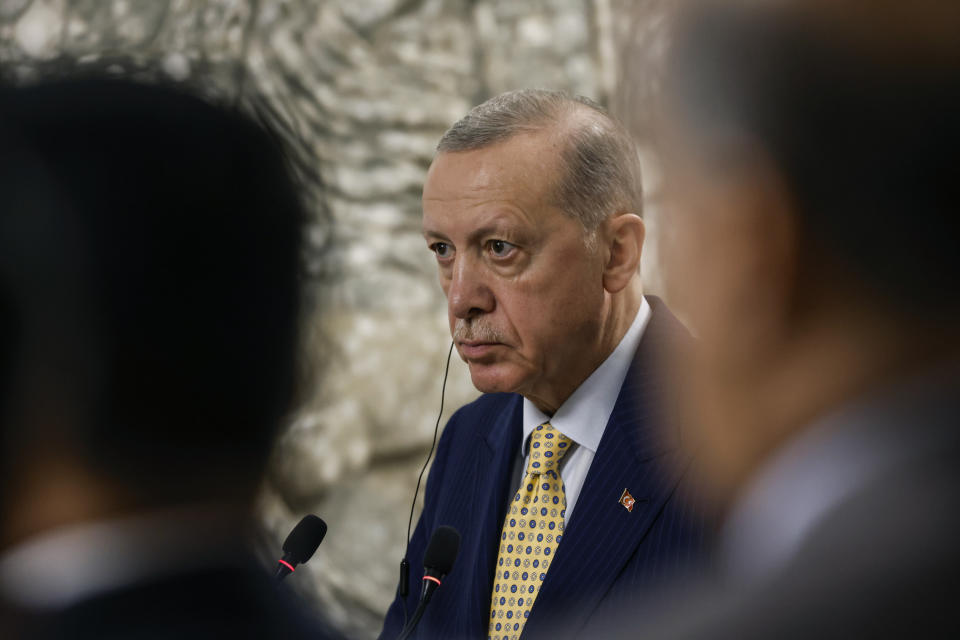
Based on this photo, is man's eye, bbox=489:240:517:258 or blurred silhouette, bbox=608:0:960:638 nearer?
blurred silhouette, bbox=608:0:960:638

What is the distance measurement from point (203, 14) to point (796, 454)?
226 centimetres

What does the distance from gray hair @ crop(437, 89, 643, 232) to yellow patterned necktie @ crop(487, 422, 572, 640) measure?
0.90 ft

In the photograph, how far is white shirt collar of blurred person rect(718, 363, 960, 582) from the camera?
0.70 feet

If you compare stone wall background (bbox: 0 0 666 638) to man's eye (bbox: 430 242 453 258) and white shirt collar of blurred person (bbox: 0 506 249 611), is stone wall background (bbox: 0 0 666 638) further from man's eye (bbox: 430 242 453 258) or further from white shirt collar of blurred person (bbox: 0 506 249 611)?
man's eye (bbox: 430 242 453 258)

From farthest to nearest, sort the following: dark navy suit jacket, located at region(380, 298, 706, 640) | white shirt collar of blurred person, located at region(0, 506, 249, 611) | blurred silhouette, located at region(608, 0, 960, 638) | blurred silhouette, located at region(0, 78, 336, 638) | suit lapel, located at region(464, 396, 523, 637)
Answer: blurred silhouette, located at region(0, 78, 336, 638), white shirt collar of blurred person, located at region(0, 506, 249, 611), suit lapel, located at region(464, 396, 523, 637), dark navy suit jacket, located at region(380, 298, 706, 640), blurred silhouette, located at region(608, 0, 960, 638)

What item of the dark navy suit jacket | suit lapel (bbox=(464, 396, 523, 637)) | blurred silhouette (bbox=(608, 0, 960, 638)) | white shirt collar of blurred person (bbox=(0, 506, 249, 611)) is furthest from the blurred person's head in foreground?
white shirt collar of blurred person (bbox=(0, 506, 249, 611))

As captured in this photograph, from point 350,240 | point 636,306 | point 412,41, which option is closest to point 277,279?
point 350,240

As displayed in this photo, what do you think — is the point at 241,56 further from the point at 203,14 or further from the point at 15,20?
the point at 15,20

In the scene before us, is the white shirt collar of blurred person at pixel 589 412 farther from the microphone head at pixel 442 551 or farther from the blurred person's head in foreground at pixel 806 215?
the blurred person's head in foreground at pixel 806 215

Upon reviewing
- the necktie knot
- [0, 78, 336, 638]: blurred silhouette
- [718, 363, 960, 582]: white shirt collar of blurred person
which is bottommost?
[718, 363, 960, 582]: white shirt collar of blurred person

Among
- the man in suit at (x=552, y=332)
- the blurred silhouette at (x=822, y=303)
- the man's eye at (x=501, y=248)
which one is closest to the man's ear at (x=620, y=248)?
the man in suit at (x=552, y=332)

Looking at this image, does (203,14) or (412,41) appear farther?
(203,14)

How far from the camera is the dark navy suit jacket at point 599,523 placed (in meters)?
0.99

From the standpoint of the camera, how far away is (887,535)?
207mm
